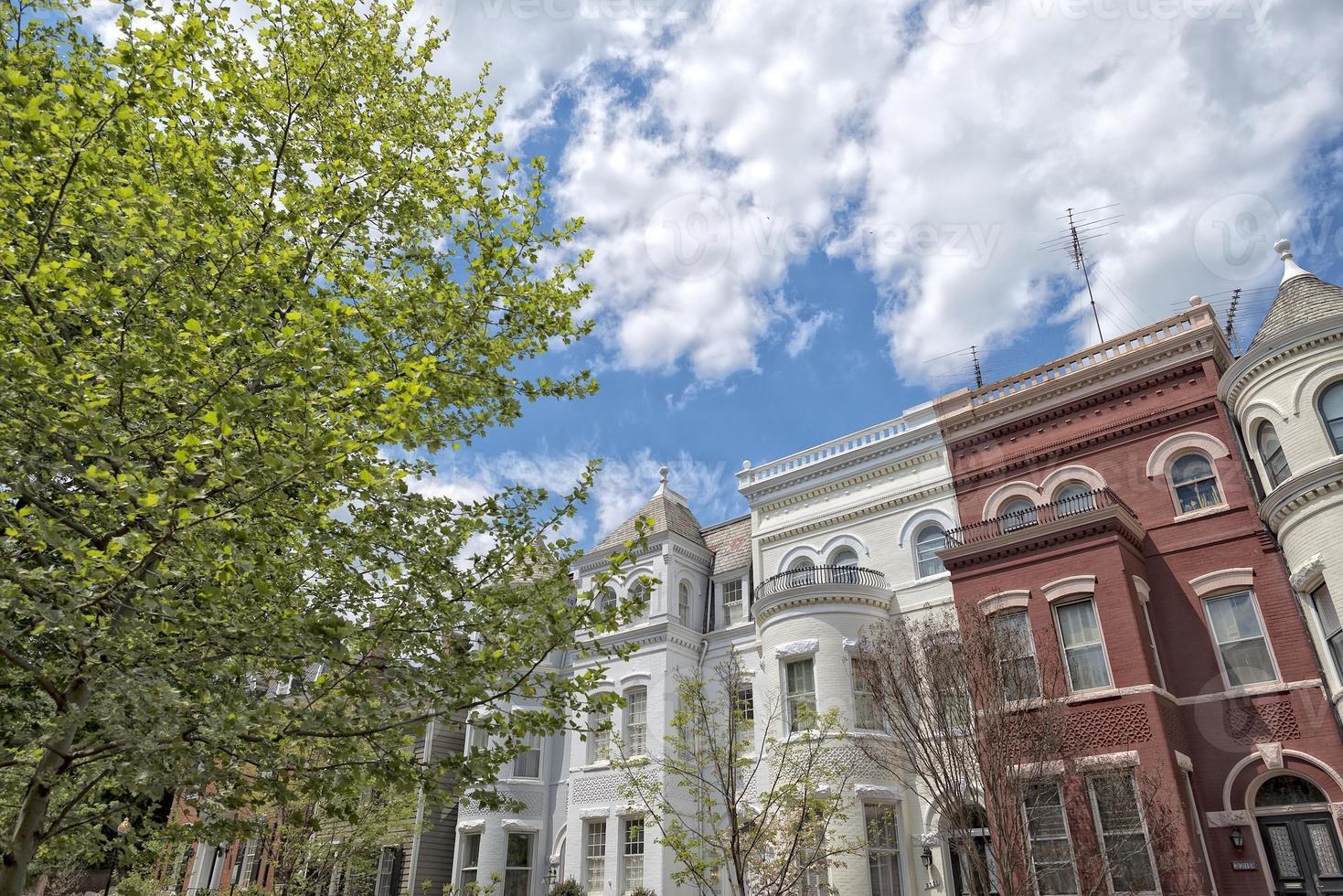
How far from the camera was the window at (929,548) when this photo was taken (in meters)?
21.5

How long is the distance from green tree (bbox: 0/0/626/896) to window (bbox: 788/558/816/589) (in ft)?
44.6

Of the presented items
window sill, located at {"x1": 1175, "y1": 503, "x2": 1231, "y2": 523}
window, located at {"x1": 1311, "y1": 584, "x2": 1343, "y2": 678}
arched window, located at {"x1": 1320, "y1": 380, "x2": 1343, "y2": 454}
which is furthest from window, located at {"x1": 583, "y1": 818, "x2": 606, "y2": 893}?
arched window, located at {"x1": 1320, "y1": 380, "x2": 1343, "y2": 454}

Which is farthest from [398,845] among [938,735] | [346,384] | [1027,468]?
[346,384]

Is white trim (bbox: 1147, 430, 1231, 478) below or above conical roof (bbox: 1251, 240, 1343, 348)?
below

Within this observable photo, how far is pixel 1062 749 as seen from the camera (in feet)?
49.6

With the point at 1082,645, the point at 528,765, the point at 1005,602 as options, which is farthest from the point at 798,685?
the point at 528,765

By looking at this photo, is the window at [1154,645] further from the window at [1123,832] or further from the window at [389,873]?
the window at [389,873]

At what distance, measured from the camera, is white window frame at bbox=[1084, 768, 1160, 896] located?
14289 millimetres

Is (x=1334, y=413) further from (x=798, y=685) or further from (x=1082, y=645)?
(x=798, y=685)

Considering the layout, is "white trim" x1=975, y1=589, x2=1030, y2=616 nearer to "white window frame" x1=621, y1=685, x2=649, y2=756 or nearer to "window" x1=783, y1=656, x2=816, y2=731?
"window" x1=783, y1=656, x2=816, y2=731

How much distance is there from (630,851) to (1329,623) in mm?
16860

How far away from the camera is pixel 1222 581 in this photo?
17.0 meters

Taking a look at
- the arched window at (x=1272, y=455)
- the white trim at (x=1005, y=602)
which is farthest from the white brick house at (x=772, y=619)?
the arched window at (x=1272, y=455)

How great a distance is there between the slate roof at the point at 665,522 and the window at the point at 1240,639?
14479 mm
